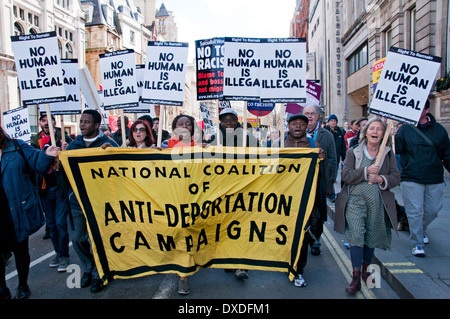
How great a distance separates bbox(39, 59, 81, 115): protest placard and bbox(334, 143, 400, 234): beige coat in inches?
159

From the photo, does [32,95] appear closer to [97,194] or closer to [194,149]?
[97,194]

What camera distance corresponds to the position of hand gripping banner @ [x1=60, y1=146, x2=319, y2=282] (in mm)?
3736

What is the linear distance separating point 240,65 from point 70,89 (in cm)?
277

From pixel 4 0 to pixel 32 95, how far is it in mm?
22594

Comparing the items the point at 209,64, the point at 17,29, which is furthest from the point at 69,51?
the point at 209,64

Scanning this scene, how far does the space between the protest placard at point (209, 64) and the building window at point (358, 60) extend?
687 inches

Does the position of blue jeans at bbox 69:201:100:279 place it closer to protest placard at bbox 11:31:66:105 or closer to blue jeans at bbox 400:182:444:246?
protest placard at bbox 11:31:66:105

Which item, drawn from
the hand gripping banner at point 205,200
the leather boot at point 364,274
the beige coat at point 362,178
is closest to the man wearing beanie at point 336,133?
the beige coat at point 362,178

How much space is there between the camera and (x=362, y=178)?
150 inches

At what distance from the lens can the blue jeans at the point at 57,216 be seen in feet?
14.8

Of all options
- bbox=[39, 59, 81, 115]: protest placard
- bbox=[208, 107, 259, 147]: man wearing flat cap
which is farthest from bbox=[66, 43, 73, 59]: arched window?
bbox=[208, 107, 259, 147]: man wearing flat cap

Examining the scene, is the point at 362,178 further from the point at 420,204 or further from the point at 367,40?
the point at 367,40

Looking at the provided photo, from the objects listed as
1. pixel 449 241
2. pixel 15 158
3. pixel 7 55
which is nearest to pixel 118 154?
pixel 15 158
